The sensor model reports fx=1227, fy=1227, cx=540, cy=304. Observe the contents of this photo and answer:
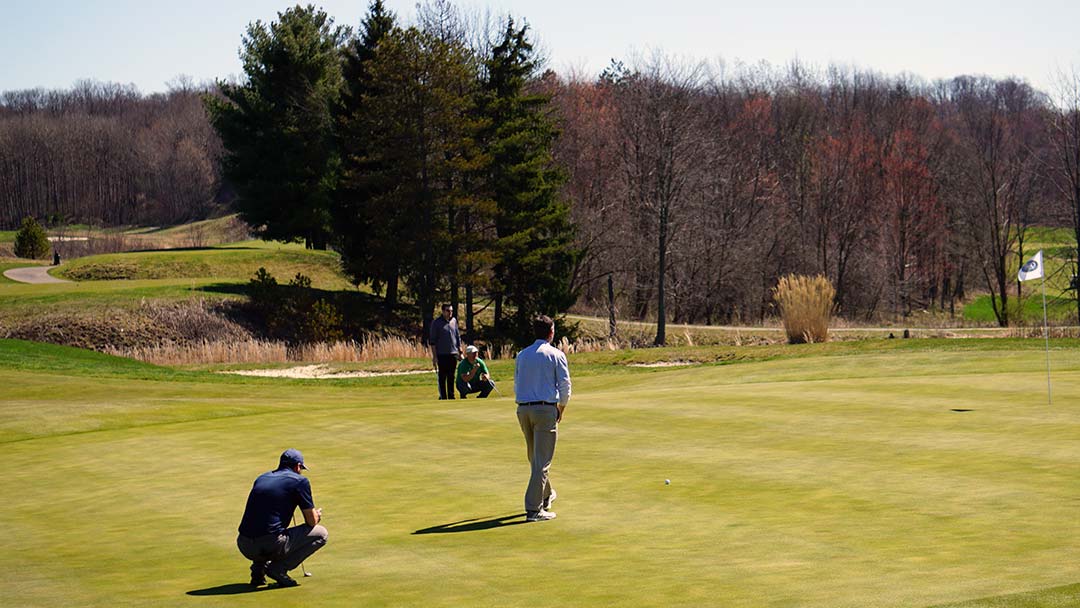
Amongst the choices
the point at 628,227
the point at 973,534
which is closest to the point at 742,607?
the point at 973,534

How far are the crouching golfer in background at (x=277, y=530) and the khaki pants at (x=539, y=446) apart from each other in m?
2.85

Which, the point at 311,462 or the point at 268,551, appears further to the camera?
the point at 311,462

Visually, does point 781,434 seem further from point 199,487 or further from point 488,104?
point 488,104

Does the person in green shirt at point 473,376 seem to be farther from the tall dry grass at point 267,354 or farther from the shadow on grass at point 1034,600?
the shadow on grass at point 1034,600

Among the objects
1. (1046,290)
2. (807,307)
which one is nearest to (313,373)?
(807,307)

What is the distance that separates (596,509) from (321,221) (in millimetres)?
54165

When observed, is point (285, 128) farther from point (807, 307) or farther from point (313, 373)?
point (807, 307)

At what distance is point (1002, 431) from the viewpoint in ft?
61.1

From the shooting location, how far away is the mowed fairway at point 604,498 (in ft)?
35.9

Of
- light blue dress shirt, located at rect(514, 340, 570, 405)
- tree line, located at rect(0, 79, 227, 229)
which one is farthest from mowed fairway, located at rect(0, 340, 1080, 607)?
tree line, located at rect(0, 79, 227, 229)

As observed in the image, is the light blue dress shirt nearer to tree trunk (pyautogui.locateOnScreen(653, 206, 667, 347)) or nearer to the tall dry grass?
the tall dry grass

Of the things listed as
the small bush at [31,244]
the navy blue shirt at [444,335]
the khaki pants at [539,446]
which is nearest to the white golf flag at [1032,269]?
the navy blue shirt at [444,335]

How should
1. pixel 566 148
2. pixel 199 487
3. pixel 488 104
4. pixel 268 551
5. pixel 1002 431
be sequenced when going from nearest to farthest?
1. pixel 268 551
2. pixel 199 487
3. pixel 1002 431
4. pixel 488 104
5. pixel 566 148

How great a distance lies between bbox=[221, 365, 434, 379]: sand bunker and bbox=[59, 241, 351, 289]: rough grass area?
846 inches
